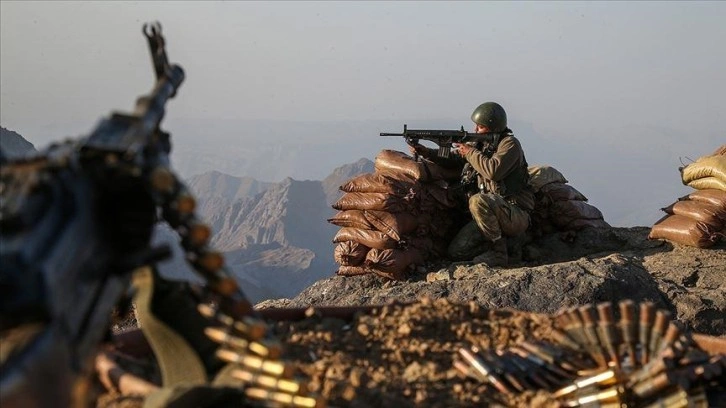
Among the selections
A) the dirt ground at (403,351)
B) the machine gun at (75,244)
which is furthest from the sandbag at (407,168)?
the machine gun at (75,244)

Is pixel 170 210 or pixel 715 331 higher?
pixel 170 210

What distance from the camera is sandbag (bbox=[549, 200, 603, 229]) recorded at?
920 cm

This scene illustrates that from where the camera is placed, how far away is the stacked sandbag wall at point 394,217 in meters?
8.42

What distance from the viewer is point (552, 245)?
9.18 m

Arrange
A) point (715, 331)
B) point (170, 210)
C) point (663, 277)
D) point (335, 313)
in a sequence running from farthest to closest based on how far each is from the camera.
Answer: point (663, 277), point (715, 331), point (335, 313), point (170, 210)

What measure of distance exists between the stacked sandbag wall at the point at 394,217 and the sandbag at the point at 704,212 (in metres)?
2.47

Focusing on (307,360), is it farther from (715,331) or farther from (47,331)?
(715,331)

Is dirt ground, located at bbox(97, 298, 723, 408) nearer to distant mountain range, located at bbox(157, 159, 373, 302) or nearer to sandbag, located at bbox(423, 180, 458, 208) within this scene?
sandbag, located at bbox(423, 180, 458, 208)

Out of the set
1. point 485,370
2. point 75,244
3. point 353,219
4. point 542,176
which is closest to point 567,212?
point 542,176

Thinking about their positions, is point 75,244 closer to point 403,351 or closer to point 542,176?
point 403,351

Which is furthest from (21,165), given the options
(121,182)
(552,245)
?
(552,245)

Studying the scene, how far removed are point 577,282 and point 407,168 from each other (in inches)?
89.5

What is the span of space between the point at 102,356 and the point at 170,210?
1278 millimetres

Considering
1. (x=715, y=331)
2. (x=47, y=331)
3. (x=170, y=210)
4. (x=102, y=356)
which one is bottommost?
(x=715, y=331)
